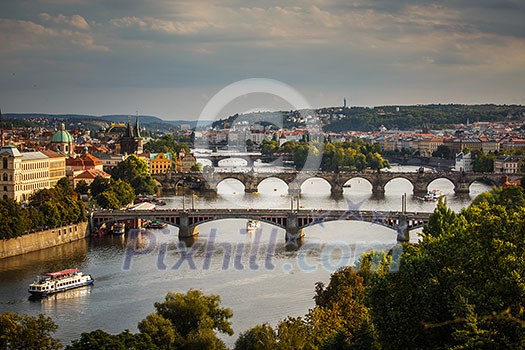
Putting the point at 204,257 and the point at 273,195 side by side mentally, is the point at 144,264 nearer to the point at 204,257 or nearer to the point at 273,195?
the point at 204,257

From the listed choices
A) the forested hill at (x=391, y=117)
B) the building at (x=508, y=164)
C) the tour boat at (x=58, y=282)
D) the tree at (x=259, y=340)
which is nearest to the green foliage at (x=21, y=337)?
the tree at (x=259, y=340)

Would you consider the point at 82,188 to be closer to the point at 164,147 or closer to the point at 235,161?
the point at 164,147

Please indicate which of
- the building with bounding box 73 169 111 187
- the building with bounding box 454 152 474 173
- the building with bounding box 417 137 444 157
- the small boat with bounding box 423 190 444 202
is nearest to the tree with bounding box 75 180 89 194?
the building with bounding box 73 169 111 187

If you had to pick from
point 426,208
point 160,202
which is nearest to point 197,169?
point 160,202

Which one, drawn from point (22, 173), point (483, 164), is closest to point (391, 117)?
point (483, 164)

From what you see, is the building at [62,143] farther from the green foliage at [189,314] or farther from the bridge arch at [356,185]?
the green foliage at [189,314]
